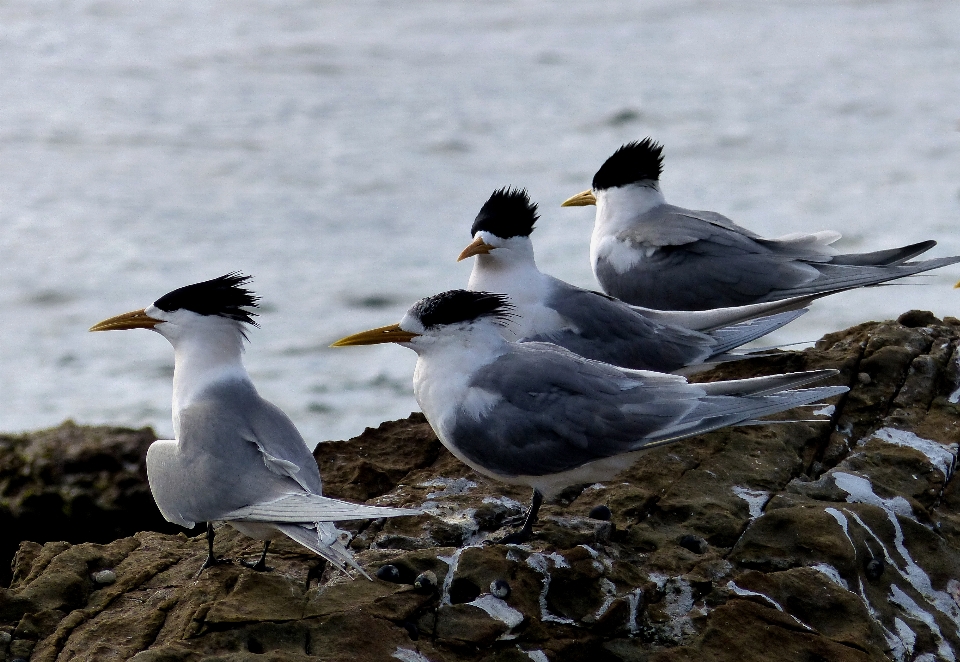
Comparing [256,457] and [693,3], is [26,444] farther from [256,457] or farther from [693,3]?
[693,3]

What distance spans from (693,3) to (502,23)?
3096mm

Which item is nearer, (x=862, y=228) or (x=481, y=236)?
(x=481, y=236)

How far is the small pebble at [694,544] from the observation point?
464 cm

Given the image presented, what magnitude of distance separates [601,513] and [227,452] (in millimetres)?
1359

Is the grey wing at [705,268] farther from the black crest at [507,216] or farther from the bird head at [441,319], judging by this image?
the bird head at [441,319]

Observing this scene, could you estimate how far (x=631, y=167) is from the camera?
7012 millimetres

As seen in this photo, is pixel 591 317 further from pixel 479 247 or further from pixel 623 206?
pixel 623 206

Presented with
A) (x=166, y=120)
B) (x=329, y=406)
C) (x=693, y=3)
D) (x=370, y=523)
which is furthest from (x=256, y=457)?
(x=693, y=3)

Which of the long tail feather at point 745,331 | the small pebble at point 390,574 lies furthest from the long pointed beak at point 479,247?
the small pebble at point 390,574

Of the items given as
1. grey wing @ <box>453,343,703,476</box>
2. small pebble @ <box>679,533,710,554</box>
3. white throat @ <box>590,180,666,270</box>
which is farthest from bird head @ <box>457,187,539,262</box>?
small pebble @ <box>679,533,710,554</box>

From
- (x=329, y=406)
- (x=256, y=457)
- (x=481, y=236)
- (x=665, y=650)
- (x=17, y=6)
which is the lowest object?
(x=329, y=406)

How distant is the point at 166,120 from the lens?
52.1 ft

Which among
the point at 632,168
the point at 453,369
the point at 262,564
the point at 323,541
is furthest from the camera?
the point at 632,168

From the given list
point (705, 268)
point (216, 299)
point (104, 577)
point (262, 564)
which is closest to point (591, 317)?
point (705, 268)
